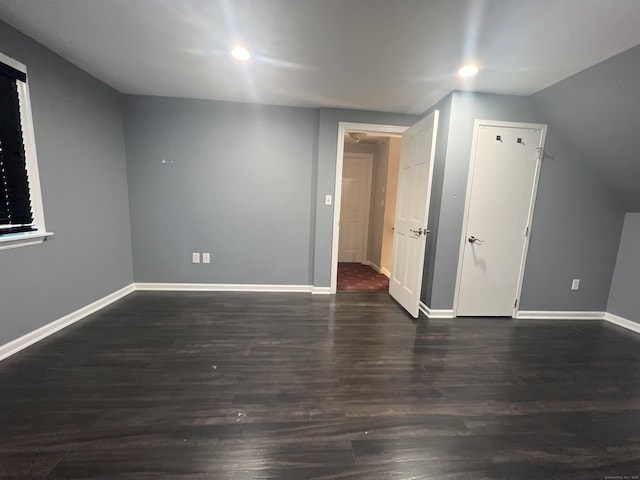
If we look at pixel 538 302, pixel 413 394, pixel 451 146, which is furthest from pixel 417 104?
pixel 413 394

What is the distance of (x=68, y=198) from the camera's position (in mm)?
2494

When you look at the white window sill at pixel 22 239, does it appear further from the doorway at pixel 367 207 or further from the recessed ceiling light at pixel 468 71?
the recessed ceiling light at pixel 468 71

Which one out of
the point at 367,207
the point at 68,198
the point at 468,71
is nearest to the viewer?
the point at 468,71

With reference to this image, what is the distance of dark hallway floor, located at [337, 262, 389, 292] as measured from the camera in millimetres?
4008

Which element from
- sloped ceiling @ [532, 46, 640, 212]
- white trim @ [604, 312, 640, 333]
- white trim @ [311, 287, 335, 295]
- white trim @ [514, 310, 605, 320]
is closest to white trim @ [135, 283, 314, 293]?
white trim @ [311, 287, 335, 295]

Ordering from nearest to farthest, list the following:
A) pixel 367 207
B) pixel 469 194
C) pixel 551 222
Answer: pixel 469 194
pixel 551 222
pixel 367 207

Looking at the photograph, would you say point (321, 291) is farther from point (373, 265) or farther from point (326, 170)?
point (373, 265)

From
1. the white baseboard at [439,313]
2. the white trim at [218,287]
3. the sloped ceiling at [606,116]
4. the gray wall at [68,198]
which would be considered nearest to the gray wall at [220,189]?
the white trim at [218,287]

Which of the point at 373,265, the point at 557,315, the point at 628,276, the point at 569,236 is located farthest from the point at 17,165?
the point at 628,276

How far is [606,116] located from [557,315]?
2170mm

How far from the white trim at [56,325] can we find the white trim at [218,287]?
Result: 302mm

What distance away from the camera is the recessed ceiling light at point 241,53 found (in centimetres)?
208

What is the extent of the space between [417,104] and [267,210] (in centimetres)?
224

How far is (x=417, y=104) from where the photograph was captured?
3080 mm
